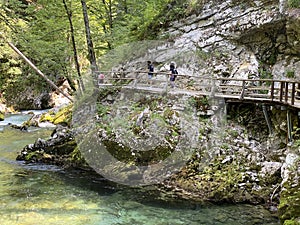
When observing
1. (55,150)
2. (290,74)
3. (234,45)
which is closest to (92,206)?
(55,150)

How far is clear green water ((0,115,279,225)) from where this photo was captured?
8328mm

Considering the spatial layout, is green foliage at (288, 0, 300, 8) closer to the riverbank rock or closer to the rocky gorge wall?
the rocky gorge wall

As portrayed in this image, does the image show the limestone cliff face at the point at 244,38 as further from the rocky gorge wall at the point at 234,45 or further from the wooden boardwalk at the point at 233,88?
the wooden boardwalk at the point at 233,88

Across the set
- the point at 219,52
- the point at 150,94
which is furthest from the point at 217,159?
the point at 219,52

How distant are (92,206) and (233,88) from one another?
8.41 metres

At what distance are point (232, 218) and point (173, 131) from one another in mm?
4241

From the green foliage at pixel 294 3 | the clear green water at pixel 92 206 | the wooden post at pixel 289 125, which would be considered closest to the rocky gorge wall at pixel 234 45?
the green foliage at pixel 294 3

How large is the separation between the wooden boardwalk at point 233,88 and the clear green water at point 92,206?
374 cm

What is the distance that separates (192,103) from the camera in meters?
13.2

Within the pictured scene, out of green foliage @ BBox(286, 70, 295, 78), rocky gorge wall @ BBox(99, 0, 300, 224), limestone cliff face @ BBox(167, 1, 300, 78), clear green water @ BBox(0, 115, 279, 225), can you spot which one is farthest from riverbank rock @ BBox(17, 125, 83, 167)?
green foliage @ BBox(286, 70, 295, 78)

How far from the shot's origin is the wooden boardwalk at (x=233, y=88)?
1047 cm

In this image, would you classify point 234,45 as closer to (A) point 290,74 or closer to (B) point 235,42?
(B) point 235,42

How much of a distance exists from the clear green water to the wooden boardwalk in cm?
374

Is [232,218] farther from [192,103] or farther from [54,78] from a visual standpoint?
[54,78]
